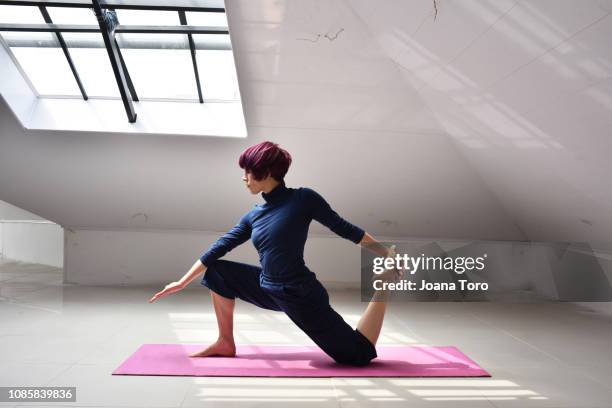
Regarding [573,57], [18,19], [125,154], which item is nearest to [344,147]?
[125,154]

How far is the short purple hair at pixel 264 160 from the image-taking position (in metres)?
3.04

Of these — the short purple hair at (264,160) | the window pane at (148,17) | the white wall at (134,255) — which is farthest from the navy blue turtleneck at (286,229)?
the white wall at (134,255)

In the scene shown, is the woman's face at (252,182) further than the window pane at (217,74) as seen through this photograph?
No

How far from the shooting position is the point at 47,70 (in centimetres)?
512

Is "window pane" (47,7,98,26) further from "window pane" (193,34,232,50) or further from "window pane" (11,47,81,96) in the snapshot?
"window pane" (193,34,232,50)

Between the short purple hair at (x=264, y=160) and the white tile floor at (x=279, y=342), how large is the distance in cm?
107

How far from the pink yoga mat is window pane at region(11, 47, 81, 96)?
2.80 metres

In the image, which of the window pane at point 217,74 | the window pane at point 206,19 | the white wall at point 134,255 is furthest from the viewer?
the white wall at point 134,255

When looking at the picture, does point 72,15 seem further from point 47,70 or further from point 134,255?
point 134,255

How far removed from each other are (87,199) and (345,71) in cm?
318

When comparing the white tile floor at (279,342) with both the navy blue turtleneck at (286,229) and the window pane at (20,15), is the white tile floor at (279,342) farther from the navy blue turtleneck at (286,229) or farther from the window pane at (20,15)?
the window pane at (20,15)

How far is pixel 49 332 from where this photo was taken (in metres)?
3.87

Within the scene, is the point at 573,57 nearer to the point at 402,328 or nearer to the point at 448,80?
the point at 448,80

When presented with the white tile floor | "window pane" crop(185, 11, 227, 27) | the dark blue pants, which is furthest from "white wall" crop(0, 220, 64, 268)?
the dark blue pants
